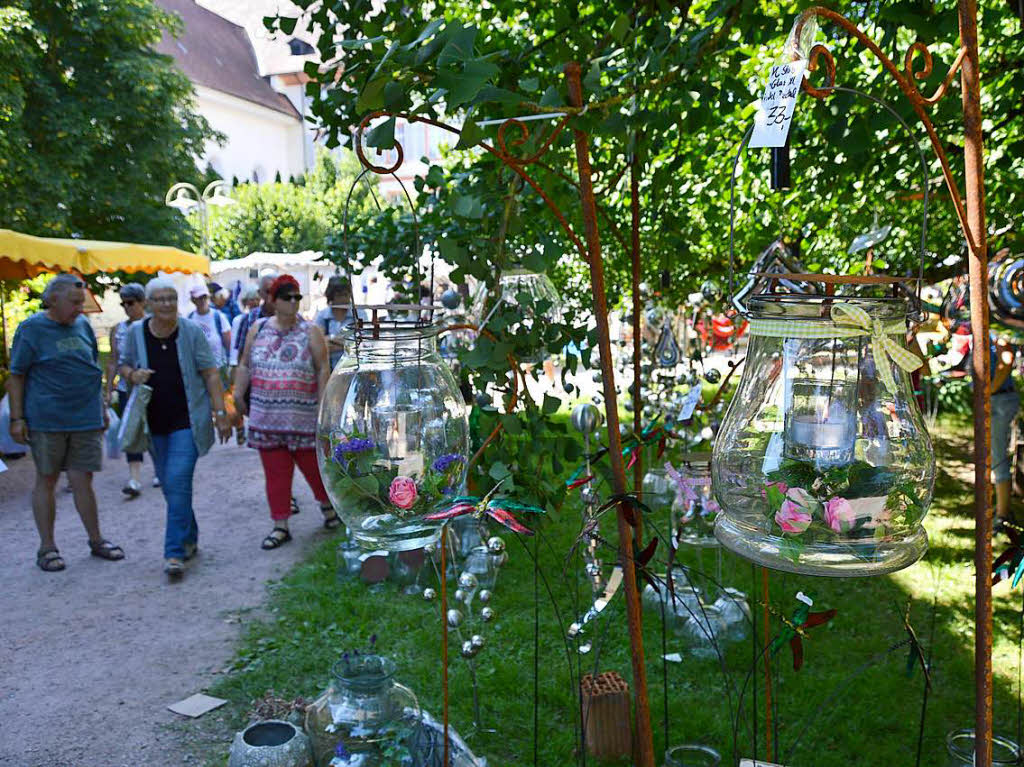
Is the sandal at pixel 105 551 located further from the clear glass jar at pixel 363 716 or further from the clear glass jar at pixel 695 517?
the clear glass jar at pixel 695 517

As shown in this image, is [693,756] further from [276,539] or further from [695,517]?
[276,539]

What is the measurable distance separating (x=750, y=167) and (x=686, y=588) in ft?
Result: 6.43

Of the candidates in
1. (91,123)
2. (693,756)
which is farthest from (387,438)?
(91,123)

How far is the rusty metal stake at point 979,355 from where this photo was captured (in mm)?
1272

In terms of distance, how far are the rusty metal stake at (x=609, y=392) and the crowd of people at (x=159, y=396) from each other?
2.88 m

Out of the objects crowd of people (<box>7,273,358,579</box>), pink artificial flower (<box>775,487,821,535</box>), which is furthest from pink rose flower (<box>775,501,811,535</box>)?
crowd of people (<box>7,273,358,579</box>)

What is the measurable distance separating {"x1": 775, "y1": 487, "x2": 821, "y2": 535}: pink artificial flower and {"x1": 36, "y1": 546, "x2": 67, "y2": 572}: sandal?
4575 millimetres

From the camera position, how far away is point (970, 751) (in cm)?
224

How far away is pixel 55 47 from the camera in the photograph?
1362 centimetres

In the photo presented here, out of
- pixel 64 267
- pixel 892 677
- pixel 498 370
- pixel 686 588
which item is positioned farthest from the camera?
pixel 64 267

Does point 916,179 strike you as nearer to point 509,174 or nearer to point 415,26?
point 509,174

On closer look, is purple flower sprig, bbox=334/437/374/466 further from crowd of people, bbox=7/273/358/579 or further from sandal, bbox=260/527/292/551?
sandal, bbox=260/527/292/551

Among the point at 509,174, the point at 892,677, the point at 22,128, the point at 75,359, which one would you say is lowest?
the point at 892,677

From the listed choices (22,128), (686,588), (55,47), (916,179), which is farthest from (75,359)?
(55,47)
